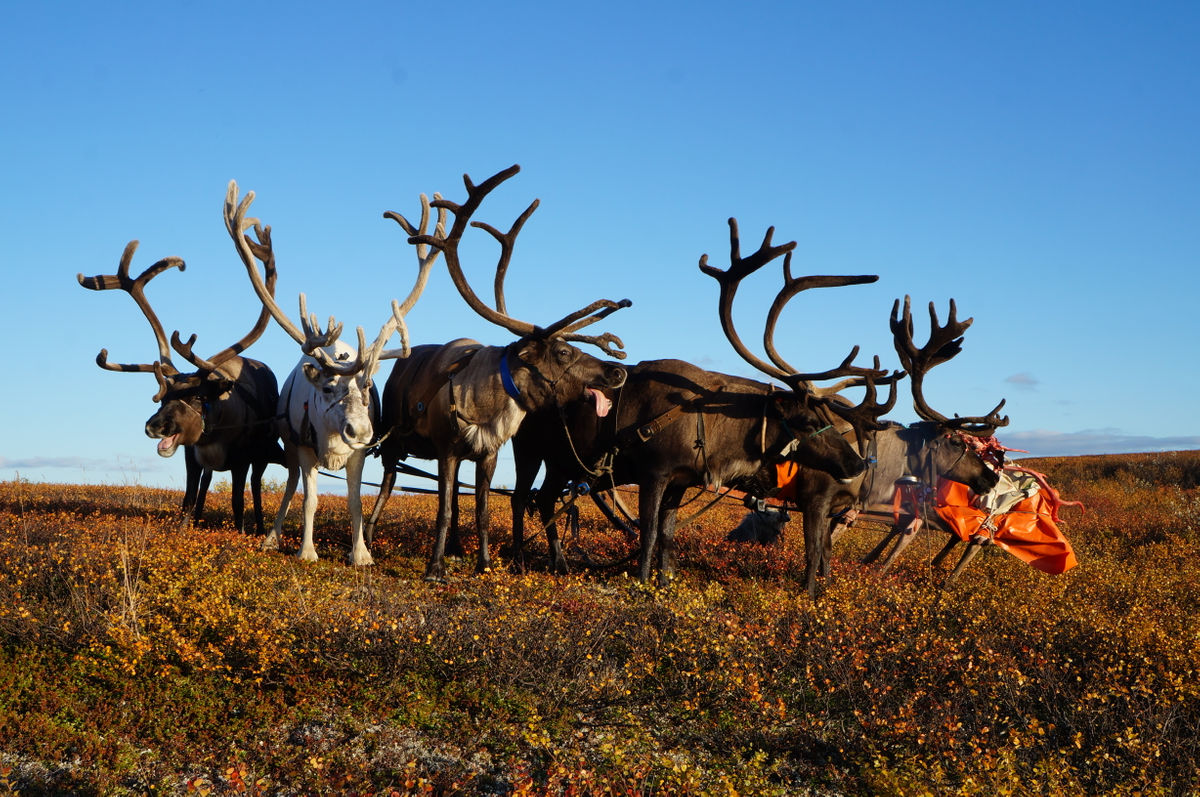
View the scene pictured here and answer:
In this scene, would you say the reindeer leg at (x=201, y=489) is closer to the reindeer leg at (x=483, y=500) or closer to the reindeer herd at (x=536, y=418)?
the reindeer herd at (x=536, y=418)

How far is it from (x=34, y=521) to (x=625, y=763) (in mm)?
7821

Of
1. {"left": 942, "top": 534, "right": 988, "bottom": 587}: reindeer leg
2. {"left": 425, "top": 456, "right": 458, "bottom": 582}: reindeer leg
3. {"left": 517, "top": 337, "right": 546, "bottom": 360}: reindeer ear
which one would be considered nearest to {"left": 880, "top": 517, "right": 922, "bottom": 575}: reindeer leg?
{"left": 942, "top": 534, "right": 988, "bottom": 587}: reindeer leg

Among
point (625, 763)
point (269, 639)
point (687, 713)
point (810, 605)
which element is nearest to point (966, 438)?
point (810, 605)

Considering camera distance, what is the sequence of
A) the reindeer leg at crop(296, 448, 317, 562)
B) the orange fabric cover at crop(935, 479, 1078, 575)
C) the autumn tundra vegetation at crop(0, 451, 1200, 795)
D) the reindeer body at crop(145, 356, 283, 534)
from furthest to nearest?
the orange fabric cover at crop(935, 479, 1078, 575) → the reindeer body at crop(145, 356, 283, 534) → the reindeer leg at crop(296, 448, 317, 562) → the autumn tundra vegetation at crop(0, 451, 1200, 795)

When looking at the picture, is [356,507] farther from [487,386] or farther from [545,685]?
[545,685]

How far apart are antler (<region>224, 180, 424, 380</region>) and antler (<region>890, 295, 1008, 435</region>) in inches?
235

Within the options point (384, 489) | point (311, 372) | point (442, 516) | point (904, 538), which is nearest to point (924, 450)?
point (904, 538)

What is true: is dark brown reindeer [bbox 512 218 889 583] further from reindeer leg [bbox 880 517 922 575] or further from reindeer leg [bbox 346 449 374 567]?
reindeer leg [bbox 880 517 922 575]

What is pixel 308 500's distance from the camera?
10.8 meters

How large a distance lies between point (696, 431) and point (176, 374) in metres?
6.09

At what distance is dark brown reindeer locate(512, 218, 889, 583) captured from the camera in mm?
10320

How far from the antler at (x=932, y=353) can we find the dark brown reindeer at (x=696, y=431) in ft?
5.58

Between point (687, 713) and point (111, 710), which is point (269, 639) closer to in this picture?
point (111, 710)

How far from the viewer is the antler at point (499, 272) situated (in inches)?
407
